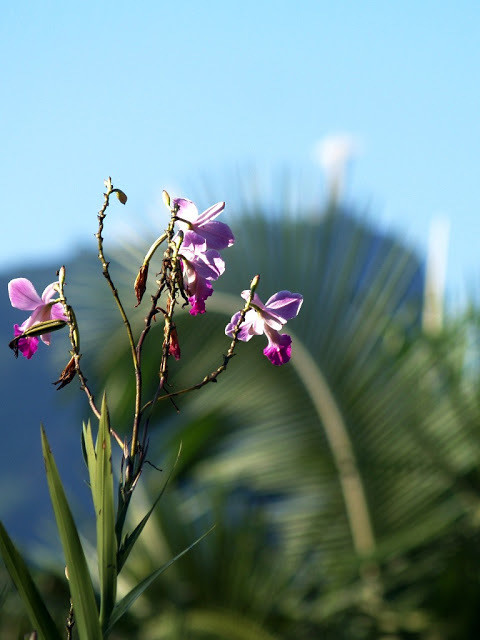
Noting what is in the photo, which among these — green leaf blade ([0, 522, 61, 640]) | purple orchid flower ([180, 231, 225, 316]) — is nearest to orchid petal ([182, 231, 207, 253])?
purple orchid flower ([180, 231, 225, 316])

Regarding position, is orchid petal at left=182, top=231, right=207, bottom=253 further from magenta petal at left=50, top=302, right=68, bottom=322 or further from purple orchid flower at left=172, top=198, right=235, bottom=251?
magenta petal at left=50, top=302, right=68, bottom=322

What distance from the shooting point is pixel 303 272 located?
2820 millimetres

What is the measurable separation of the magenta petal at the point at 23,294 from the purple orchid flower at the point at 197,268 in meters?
0.12

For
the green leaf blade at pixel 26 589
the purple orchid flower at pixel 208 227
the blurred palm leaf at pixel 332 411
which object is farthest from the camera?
the blurred palm leaf at pixel 332 411

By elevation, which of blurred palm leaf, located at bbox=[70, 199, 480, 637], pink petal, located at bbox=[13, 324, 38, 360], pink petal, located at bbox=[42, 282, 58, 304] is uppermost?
pink petal, located at bbox=[42, 282, 58, 304]

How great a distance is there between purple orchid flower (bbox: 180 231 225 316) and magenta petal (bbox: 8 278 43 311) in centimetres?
12

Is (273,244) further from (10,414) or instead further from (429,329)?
(10,414)

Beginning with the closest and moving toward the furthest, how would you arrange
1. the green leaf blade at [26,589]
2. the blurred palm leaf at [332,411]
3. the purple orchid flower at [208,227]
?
the green leaf blade at [26,589] < the purple orchid flower at [208,227] < the blurred palm leaf at [332,411]

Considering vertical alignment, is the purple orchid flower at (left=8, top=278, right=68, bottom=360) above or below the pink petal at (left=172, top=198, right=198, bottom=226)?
below

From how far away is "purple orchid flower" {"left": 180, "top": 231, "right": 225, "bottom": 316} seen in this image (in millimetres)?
625

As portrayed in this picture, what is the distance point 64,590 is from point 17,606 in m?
0.61

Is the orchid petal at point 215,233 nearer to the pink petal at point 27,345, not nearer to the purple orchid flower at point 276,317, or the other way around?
the purple orchid flower at point 276,317

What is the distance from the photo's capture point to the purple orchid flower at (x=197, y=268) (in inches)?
24.6

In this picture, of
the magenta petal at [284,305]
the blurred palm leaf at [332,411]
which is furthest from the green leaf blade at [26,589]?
the blurred palm leaf at [332,411]
